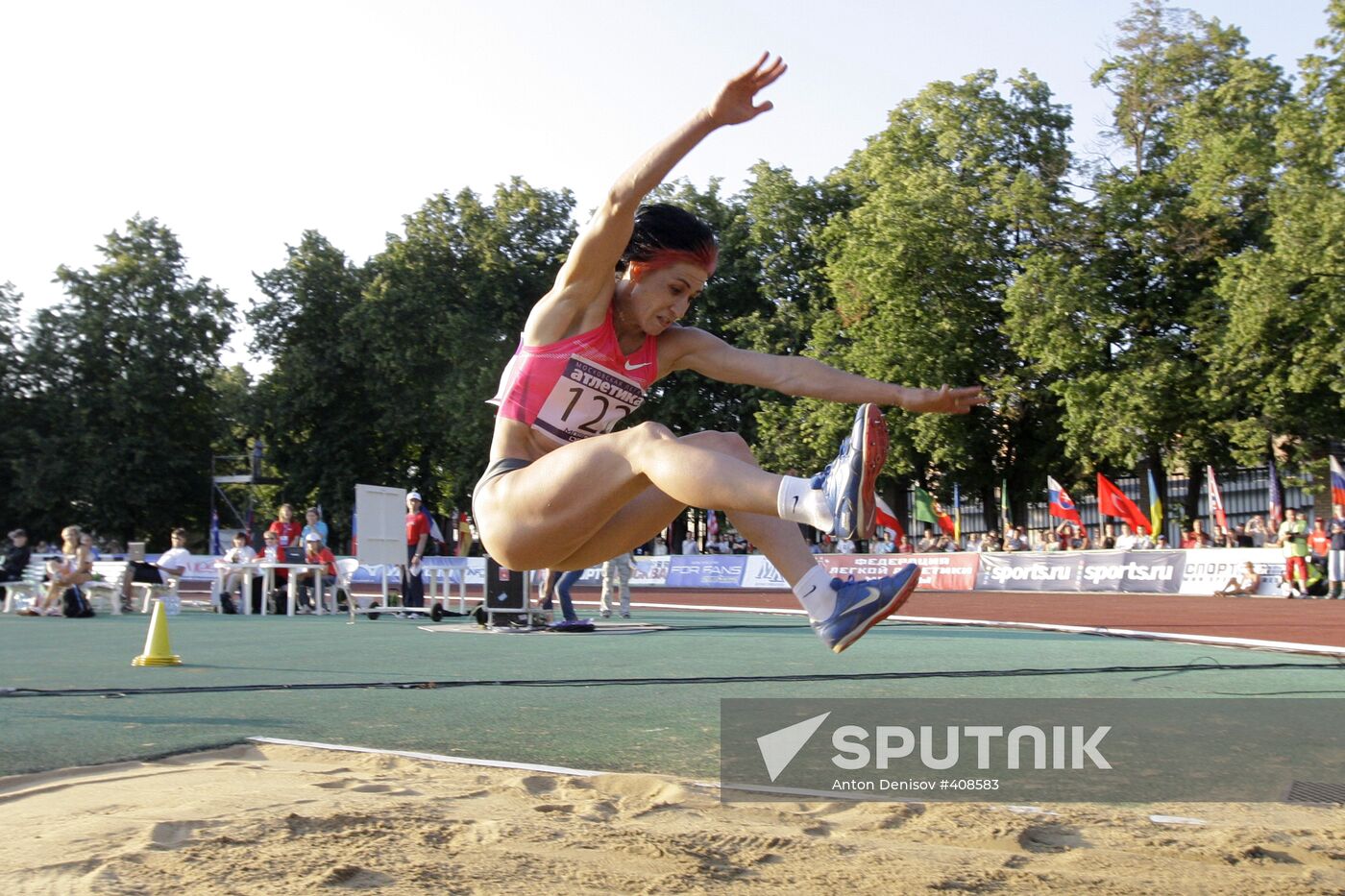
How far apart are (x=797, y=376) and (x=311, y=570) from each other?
53.8ft

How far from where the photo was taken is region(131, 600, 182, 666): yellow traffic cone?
1010 cm

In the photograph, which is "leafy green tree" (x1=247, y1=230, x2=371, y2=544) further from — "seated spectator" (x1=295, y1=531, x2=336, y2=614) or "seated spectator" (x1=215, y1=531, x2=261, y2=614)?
"seated spectator" (x1=295, y1=531, x2=336, y2=614)

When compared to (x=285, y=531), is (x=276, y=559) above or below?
below

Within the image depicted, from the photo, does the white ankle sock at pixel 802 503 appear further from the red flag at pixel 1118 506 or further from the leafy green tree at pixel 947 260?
the leafy green tree at pixel 947 260

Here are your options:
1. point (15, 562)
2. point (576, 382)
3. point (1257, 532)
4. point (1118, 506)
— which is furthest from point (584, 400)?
point (1118, 506)

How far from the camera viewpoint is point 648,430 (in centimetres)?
411

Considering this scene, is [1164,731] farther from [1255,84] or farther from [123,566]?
[1255,84]

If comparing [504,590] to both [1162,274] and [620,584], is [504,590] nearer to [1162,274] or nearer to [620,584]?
[620,584]

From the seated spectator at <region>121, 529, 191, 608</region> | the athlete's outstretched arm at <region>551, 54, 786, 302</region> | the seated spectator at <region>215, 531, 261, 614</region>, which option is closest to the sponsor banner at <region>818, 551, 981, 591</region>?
the seated spectator at <region>215, 531, 261, 614</region>

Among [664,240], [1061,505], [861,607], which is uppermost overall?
[664,240]

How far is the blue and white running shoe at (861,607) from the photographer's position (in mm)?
4242

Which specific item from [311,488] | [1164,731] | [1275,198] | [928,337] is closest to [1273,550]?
[1275,198]

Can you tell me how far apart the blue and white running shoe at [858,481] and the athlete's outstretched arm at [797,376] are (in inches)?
14.9

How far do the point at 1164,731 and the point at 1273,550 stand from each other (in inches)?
684
